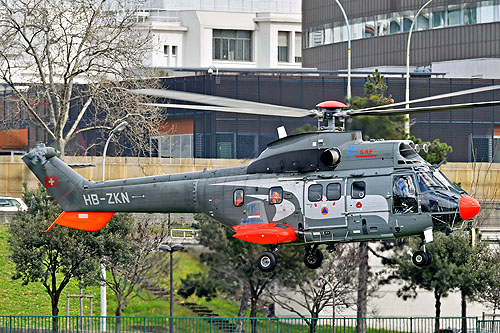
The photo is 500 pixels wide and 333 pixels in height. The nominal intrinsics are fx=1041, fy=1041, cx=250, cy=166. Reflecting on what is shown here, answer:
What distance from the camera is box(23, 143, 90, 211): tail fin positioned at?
111ft

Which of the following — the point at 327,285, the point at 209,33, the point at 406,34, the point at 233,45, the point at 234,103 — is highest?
the point at 209,33

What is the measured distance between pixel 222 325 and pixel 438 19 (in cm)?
5003

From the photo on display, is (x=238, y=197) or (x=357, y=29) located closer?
(x=238, y=197)

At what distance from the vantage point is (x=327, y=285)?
47.4 m

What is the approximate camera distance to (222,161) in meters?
63.1

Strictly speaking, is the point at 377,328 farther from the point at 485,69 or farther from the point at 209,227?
the point at 485,69

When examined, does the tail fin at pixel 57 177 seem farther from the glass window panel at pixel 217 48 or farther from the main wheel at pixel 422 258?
the glass window panel at pixel 217 48

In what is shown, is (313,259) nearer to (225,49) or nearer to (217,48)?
(217,48)

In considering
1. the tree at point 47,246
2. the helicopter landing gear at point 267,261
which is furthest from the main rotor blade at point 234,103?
the tree at point 47,246

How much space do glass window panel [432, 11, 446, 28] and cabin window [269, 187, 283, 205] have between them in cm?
5802

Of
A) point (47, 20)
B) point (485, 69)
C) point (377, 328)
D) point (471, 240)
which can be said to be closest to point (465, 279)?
point (471, 240)

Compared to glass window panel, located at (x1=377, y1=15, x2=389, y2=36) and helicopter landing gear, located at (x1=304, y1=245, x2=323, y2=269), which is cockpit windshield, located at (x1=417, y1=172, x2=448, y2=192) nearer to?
Result: helicopter landing gear, located at (x1=304, y1=245, x2=323, y2=269)

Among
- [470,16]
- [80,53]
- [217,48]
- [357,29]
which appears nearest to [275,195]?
[80,53]

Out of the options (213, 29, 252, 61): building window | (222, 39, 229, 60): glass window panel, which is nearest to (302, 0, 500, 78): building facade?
(213, 29, 252, 61): building window
